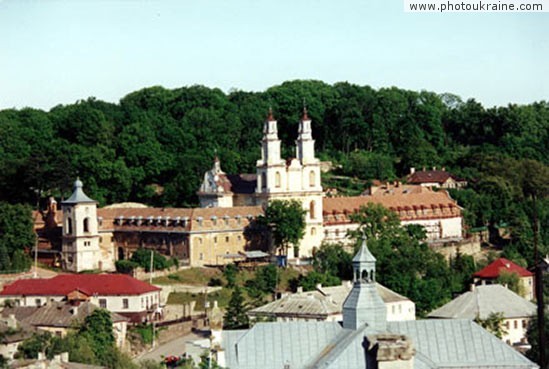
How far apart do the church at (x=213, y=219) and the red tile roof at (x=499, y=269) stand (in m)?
5.72

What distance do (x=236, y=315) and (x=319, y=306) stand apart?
2.84 metres

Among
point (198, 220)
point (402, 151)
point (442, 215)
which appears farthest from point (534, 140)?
point (198, 220)

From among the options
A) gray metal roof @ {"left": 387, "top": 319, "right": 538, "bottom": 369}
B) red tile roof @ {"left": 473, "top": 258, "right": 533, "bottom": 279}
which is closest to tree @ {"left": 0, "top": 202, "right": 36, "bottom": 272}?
red tile roof @ {"left": 473, "top": 258, "right": 533, "bottom": 279}

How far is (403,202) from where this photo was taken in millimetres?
69625

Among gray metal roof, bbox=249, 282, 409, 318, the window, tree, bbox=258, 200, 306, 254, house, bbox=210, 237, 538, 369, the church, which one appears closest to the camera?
house, bbox=210, 237, 538, 369

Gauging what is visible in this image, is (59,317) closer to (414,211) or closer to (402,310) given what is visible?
(402,310)

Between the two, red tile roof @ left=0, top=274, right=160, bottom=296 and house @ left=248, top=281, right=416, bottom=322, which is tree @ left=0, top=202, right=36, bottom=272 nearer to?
red tile roof @ left=0, top=274, right=160, bottom=296

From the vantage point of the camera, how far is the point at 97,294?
52.9m

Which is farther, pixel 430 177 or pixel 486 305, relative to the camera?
pixel 430 177

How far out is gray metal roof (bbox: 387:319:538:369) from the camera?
3303 cm

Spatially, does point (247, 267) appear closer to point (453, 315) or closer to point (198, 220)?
point (198, 220)

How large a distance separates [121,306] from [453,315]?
11.7 m

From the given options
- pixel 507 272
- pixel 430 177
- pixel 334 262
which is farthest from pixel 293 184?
pixel 430 177

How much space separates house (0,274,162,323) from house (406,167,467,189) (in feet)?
91.5
